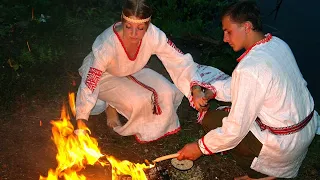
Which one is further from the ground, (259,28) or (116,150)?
(259,28)

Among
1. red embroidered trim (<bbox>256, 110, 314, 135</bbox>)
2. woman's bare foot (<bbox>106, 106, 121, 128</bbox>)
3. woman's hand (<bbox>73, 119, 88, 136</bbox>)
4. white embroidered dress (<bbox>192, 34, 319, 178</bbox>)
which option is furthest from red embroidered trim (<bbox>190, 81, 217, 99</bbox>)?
woman's hand (<bbox>73, 119, 88, 136</bbox>)

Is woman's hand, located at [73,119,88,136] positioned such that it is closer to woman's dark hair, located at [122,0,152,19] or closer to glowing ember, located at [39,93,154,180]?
glowing ember, located at [39,93,154,180]

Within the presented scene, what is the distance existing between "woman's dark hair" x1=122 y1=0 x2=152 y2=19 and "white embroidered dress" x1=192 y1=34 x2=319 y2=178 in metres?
1.34

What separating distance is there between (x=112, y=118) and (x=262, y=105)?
2.46 metres

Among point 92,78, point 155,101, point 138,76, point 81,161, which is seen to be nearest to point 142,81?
point 138,76

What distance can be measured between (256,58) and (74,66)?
409 centimetres

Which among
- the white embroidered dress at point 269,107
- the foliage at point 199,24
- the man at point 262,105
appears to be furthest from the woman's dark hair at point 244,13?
the foliage at point 199,24

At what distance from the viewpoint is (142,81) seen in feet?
15.9

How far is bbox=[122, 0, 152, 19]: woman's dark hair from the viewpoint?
4.04 meters

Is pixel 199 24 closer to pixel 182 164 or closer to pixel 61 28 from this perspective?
pixel 61 28

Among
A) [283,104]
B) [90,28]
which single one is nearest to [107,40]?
[283,104]

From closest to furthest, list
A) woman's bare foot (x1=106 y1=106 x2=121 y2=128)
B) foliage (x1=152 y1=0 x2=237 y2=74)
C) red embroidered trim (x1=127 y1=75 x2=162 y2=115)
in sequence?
1. red embroidered trim (x1=127 y1=75 x2=162 y2=115)
2. woman's bare foot (x1=106 y1=106 x2=121 y2=128)
3. foliage (x1=152 y1=0 x2=237 y2=74)

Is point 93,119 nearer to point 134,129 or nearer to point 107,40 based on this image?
point 134,129

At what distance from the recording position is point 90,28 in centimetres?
758
